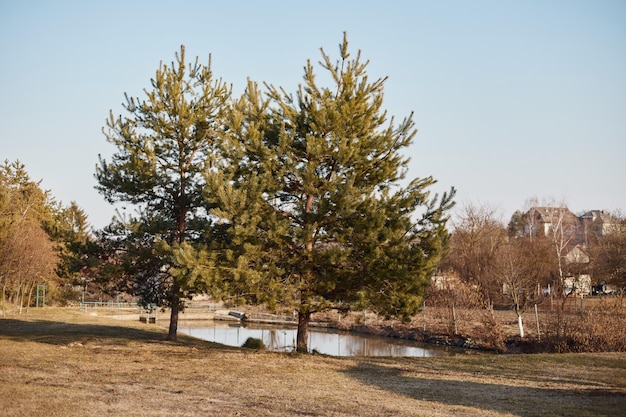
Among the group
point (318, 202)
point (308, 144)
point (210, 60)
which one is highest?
point (210, 60)

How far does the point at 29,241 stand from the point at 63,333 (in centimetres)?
1137

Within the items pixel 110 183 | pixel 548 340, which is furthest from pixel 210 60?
pixel 548 340

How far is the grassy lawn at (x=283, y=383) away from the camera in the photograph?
32.5 ft

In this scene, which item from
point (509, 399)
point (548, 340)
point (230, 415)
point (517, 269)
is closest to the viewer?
point (230, 415)

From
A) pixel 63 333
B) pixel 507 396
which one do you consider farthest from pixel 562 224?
pixel 507 396

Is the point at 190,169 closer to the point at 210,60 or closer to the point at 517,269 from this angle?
the point at 210,60

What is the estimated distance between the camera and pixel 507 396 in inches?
466

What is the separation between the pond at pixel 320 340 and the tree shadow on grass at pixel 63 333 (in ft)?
16.5

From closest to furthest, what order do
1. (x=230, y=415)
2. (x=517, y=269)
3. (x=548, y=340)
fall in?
(x=230, y=415) → (x=548, y=340) → (x=517, y=269)

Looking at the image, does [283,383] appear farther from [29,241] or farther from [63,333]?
[29,241]

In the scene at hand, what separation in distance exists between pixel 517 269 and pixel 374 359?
16.1m

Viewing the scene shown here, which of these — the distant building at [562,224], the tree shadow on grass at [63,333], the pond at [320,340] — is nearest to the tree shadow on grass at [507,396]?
the pond at [320,340]

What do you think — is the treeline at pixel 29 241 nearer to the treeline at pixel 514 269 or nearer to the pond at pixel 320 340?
the pond at pixel 320 340

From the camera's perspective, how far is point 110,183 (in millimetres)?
20250
